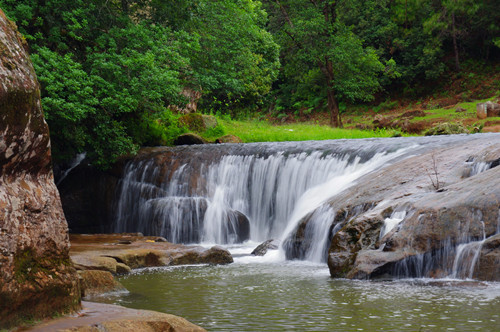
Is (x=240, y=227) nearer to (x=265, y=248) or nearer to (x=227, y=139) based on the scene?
(x=265, y=248)

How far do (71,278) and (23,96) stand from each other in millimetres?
1413

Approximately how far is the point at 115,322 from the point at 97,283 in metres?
3.39

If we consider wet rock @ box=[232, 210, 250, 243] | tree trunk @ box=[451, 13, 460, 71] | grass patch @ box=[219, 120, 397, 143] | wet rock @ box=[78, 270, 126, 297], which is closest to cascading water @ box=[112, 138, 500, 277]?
wet rock @ box=[232, 210, 250, 243]

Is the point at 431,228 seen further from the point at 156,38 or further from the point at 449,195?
the point at 156,38

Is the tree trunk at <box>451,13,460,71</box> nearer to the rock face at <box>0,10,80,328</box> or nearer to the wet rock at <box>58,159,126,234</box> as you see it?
the wet rock at <box>58,159,126,234</box>

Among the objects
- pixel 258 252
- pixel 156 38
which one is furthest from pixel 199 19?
pixel 258 252

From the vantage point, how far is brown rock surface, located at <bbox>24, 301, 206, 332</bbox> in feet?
12.7

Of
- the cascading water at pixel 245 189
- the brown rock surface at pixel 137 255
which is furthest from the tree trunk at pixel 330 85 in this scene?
the brown rock surface at pixel 137 255

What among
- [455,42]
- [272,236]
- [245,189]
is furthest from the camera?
[455,42]

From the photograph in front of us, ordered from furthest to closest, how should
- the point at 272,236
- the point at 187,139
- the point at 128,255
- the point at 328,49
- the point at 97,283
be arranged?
the point at 328,49
the point at 187,139
the point at 272,236
the point at 128,255
the point at 97,283

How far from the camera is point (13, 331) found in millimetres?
3707

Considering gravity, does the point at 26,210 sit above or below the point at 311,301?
above

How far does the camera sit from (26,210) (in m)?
4.06

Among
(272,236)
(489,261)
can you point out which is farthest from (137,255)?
(489,261)
